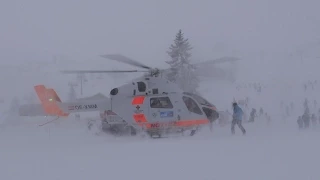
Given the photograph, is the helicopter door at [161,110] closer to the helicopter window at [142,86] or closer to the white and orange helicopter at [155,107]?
the white and orange helicopter at [155,107]

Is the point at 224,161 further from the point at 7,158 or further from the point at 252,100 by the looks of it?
the point at 252,100

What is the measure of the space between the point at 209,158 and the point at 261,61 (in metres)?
86.0

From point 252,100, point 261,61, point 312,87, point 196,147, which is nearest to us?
Answer: point 196,147

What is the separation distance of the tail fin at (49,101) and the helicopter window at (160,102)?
3.88 meters

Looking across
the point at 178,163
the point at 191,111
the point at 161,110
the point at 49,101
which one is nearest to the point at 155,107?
the point at 161,110

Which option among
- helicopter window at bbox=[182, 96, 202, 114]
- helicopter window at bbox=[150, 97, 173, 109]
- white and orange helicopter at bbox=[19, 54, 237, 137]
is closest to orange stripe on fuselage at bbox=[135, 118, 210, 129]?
white and orange helicopter at bbox=[19, 54, 237, 137]

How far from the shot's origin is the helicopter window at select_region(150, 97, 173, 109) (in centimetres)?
1424

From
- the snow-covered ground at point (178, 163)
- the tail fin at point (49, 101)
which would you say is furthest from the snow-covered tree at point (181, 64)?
the snow-covered ground at point (178, 163)

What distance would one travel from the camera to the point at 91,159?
8.06 metres

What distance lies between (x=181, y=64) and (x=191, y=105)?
19.4 m

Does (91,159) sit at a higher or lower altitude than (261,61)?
lower

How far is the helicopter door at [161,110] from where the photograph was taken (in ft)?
46.8

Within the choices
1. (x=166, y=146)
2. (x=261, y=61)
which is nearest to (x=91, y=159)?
(x=166, y=146)

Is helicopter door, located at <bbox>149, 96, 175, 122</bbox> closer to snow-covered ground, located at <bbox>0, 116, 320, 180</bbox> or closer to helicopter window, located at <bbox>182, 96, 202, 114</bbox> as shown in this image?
helicopter window, located at <bbox>182, 96, 202, 114</bbox>
